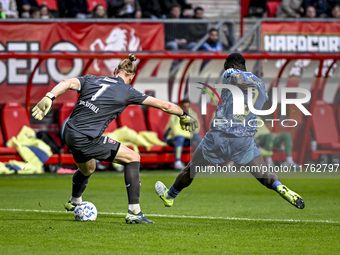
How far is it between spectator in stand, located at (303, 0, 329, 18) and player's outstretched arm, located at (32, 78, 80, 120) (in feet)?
44.8

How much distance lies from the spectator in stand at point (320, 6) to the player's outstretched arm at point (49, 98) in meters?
13.7

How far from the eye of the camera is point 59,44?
1496 cm

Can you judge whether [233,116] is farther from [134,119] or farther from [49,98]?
[134,119]

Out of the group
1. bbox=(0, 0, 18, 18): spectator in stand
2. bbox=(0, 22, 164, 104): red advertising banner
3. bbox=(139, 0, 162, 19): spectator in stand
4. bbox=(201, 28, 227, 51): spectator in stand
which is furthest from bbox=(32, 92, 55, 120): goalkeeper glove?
bbox=(139, 0, 162, 19): spectator in stand

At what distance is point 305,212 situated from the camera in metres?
7.89

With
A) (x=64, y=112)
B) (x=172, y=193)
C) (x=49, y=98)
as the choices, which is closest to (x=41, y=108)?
(x=49, y=98)

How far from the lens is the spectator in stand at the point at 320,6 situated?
742 inches

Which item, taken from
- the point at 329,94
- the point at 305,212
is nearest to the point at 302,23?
the point at 329,94

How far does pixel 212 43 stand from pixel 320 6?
507 centimetres

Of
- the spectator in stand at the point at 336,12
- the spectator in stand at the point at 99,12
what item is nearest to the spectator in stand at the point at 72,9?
the spectator in stand at the point at 99,12

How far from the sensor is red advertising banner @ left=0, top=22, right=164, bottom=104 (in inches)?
573

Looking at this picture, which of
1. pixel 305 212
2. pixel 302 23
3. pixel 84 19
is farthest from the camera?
pixel 302 23

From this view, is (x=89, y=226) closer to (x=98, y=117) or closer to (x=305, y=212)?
(x=98, y=117)

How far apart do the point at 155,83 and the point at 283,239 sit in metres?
10.1
